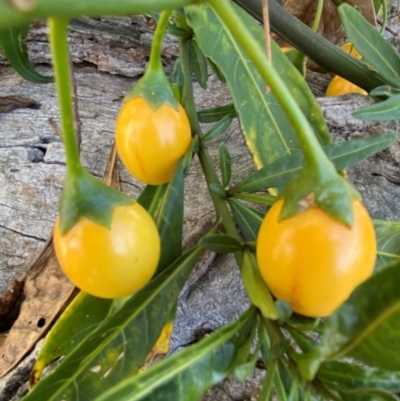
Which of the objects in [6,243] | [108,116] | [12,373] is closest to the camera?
[12,373]

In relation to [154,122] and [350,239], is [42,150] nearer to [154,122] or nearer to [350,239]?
[154,122]

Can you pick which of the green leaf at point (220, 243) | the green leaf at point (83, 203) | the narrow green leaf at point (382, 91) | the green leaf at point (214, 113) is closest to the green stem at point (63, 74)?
the green leaf at point (83, 203)

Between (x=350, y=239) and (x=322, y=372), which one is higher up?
(x=350, y=239)

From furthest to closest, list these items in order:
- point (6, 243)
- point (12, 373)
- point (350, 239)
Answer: point (6, 243)
point (12, 373)
point (350, 239)

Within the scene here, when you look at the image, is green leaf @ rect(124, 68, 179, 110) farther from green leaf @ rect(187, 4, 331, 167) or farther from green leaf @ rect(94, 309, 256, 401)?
green leaf @ rect(94, 309, 256, 401)

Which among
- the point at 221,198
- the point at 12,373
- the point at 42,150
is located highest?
the point at 221,198

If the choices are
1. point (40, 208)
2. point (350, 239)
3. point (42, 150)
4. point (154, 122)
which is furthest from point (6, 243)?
point (350, 239)

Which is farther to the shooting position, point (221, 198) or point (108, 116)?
point (108, 116)
